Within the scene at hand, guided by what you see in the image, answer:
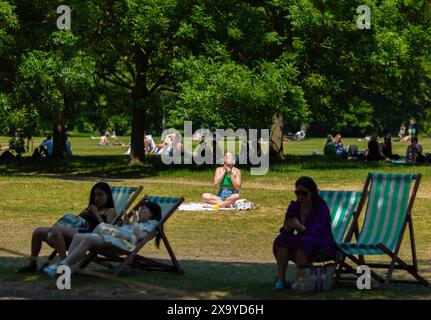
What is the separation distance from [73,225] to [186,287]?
5.88 feet

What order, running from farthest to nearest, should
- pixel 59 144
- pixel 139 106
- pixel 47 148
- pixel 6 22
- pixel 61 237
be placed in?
pixel 47 148 < pixel 59 144 < pixel 139 106 < pixel 6 22 < pixel 61 237

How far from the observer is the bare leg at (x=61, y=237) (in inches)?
464

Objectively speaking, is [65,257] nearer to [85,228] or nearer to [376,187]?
[85,228]

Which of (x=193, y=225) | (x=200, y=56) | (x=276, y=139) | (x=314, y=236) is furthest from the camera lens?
(x=276, y=139)

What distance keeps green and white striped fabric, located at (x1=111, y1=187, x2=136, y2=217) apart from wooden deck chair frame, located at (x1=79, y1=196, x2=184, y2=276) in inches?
28.2

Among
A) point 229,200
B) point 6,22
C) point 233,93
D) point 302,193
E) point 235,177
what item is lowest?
point 229,200

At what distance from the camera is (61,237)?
11805mm

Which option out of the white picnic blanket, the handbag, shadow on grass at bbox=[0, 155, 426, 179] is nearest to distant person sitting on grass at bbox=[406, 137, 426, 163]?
shadow on grass at bbox=[0, 155, 426, 179]

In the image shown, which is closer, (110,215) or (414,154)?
(110,215)

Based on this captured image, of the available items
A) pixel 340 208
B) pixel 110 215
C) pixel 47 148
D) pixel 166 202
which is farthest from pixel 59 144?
pixel 340 208

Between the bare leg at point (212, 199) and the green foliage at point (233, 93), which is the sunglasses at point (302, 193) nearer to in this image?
the bare leg at point (212, 199)

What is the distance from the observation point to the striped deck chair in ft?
36.5

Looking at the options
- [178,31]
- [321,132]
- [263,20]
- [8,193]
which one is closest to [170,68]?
[178,31]

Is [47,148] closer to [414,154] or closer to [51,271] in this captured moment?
[414,154]
